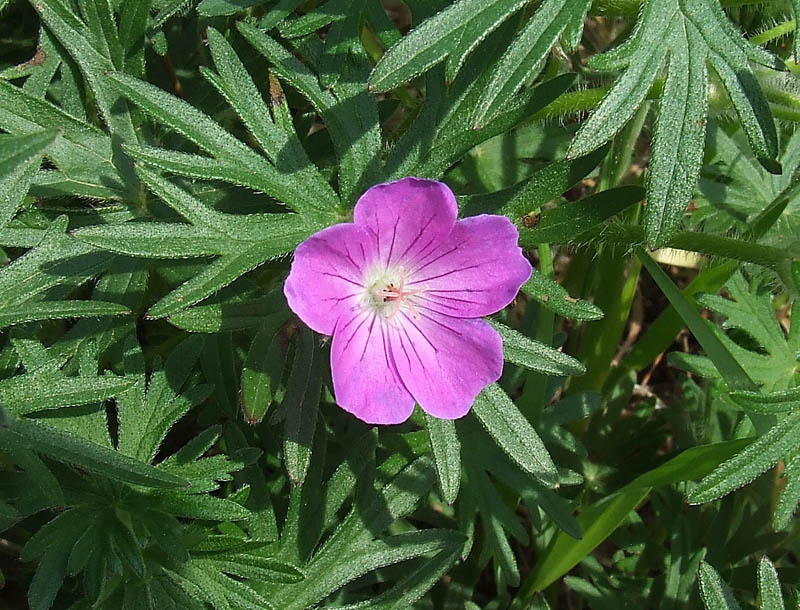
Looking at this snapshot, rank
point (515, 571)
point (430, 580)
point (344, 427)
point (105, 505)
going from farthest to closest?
point (344, 427)
point (515, 571)
point (430, 580)
point (105, 505)

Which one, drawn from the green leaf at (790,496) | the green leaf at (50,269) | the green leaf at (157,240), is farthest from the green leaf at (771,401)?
the green leaf at (50,269)

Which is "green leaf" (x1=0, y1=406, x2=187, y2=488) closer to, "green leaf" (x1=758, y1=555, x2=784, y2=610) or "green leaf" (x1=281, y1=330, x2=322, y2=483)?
"green leaf" (x1=281, y1=330, x2=322, y2=483)

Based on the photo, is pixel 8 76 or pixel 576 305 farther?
pixel 8 76

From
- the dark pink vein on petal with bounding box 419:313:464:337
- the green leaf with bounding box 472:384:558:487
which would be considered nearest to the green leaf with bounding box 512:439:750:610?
the green leaf with bounding box 472:384:558:487

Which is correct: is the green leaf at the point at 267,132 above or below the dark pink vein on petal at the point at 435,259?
above

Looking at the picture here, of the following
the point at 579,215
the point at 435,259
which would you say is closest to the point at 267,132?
the point at 435,259

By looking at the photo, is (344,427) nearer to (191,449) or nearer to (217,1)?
(191,449)

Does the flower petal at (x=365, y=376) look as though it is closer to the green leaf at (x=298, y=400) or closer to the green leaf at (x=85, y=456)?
the green leaf at (x=298, y=400)

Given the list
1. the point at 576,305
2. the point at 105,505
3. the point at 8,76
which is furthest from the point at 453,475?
the point at 8,76

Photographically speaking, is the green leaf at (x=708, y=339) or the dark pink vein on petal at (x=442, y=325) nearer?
the dark pink vein on petal at (x=442, y=325)
